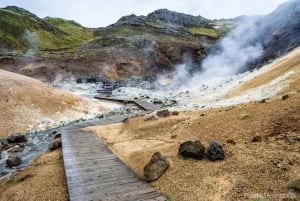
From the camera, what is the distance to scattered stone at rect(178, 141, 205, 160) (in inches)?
462

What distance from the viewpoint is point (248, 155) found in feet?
36.5

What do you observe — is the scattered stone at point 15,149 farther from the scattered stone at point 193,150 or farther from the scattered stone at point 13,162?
the scattered stone at point 193,150

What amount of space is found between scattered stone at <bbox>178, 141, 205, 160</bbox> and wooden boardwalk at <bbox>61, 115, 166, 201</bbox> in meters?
2.00

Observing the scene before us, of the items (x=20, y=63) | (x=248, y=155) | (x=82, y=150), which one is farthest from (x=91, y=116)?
(x=20, y=63)

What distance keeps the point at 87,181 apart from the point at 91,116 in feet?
60.9

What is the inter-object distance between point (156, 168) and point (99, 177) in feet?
6.72

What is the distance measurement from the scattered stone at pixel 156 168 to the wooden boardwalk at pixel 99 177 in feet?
0.89

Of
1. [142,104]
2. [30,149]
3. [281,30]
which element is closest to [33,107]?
[30,149]

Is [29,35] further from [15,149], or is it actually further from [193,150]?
[193,150]

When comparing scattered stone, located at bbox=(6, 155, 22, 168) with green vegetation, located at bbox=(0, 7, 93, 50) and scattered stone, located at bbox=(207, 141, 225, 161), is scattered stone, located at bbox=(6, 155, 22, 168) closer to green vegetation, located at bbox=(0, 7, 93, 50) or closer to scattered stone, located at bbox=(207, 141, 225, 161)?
scattered stone, located at bbox=(207, 141, 225, 161)

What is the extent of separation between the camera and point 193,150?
11836 millimetres

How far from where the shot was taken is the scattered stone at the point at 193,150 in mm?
11723

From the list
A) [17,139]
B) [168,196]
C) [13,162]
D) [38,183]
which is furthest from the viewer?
[17,139]

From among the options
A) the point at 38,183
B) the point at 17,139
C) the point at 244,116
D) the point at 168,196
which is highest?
the point at 244,116
